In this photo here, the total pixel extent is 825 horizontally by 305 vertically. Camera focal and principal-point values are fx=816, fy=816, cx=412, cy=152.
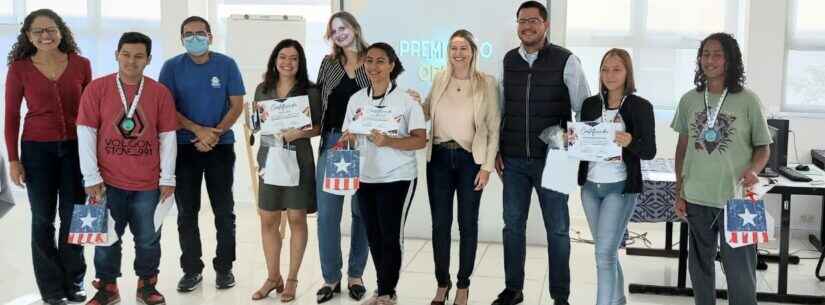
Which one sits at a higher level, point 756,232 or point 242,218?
point 756,232

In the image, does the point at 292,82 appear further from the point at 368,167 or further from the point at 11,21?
the point at 11,21

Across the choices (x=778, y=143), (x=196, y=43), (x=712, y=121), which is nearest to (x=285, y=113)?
(x=196, y=43)

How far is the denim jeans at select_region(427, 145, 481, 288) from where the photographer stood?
3.96 m

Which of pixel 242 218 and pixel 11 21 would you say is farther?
pixel 11 21

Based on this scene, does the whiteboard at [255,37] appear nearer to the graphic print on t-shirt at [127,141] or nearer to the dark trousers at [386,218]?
the graphic print on t-shirt at [127,141]

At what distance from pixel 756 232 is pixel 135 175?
284 cm

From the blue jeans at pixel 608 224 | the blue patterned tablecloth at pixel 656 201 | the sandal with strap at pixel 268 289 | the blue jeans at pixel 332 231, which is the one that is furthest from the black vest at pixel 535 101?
the sandal with strap at pixel 268 289

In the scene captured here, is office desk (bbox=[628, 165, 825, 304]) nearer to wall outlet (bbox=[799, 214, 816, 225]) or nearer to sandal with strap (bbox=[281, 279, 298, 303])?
wall outlet (bbox=[799, 214, 816, 225])

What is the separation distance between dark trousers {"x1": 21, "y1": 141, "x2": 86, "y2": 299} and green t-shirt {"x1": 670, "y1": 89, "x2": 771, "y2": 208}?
9.82 ft

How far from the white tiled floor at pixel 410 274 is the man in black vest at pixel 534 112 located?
649 millimetres

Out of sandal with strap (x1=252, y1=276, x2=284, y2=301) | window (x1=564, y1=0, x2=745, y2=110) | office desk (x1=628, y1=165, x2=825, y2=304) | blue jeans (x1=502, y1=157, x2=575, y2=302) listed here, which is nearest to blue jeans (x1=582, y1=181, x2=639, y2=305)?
blue jeans (x1=502, y1=157, x2=575, y2=302)

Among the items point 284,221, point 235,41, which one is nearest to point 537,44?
point 284,221

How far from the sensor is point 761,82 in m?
6.13

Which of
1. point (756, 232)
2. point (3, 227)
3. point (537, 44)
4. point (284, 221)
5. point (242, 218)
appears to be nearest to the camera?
point (756, 232)
